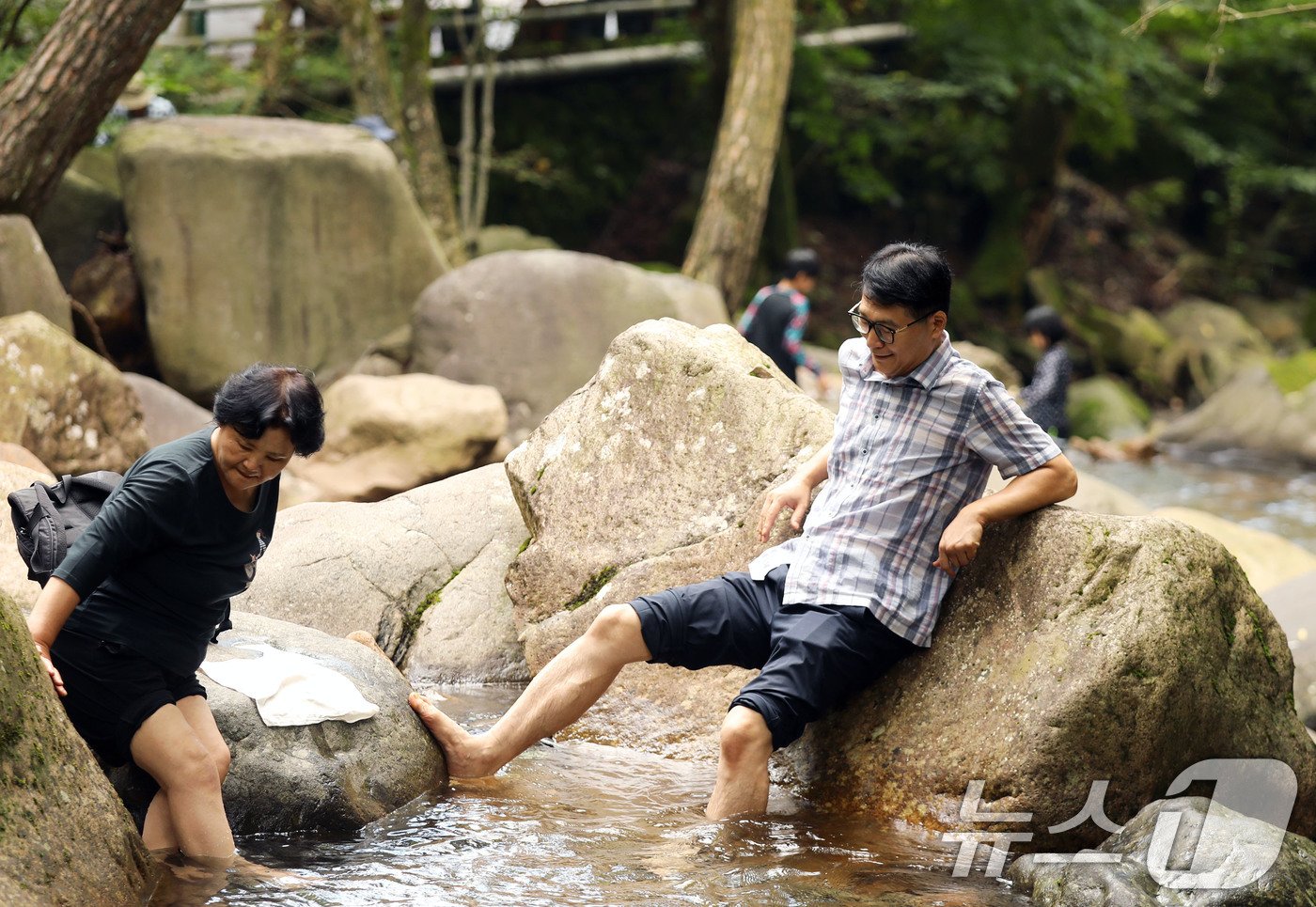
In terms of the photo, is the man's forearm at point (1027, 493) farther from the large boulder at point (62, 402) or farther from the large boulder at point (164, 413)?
the large boulder at point (164, 413)

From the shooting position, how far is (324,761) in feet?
13.5

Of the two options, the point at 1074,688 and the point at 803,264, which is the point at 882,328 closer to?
the point at 1074,688

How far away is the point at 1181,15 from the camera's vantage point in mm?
19203

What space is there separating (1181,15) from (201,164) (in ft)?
47.4

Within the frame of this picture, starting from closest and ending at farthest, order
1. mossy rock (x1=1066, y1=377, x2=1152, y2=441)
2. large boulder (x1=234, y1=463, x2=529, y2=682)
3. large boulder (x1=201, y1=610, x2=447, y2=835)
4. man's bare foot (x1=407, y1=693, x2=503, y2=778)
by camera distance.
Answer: large boulder (x1=201, y1=610, x2=447, y2=835) → man's bare foot (x1=407, y1=693, x2=503, y2=778) → large boulder (x1=234, y1=463, x2=529, y2=682) → mossy rock (x1=1066, y1=377, x2=1152, y2=441)

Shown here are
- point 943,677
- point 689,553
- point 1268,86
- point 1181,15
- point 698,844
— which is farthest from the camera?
point 1268,86

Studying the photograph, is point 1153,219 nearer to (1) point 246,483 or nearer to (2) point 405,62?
(2) point 405,62

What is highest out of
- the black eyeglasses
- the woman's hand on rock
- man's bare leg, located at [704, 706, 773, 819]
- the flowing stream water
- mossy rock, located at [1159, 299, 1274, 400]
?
the black eyeglasses

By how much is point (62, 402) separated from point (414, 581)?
2699 mm

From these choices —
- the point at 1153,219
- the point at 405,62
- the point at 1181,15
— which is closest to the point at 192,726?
the point at 405,62

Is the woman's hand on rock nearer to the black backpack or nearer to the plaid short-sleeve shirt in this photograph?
the black backpack

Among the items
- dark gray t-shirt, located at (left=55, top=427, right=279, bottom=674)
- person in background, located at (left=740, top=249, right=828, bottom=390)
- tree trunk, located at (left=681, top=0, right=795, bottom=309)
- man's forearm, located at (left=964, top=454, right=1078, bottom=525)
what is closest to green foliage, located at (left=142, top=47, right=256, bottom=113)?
tree trunk, located at (left=681, top=0, right=795, bottom=309)

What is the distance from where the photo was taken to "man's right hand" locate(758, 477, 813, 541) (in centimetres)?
468

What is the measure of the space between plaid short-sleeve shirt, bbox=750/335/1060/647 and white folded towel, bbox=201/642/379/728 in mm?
1414
